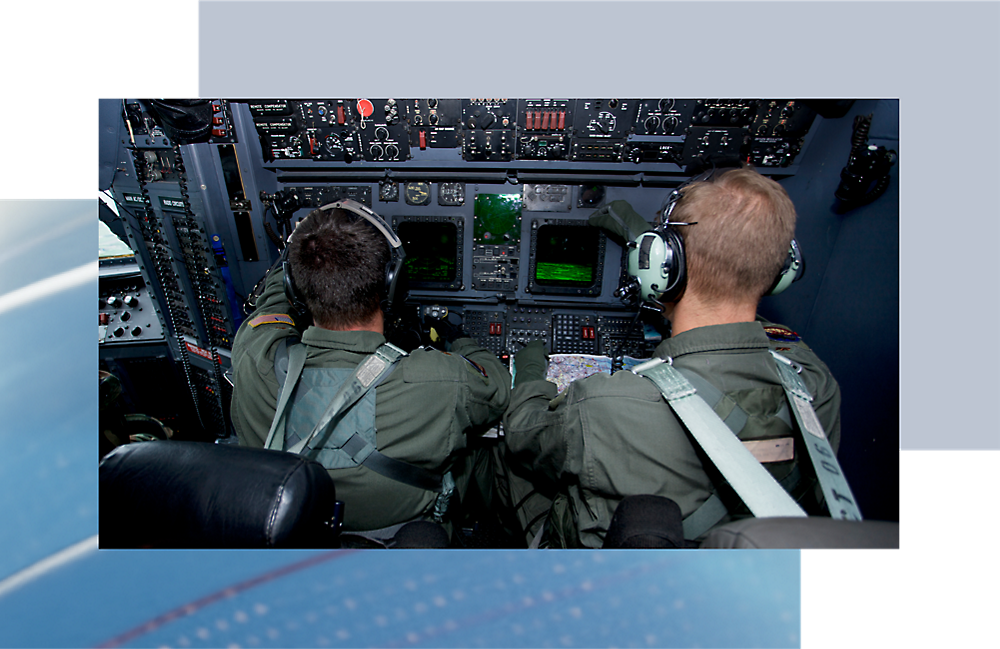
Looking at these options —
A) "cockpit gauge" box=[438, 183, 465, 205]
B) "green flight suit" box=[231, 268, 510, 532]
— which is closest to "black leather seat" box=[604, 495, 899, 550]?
"green flight suit" box=[231, 268, 510, 532]

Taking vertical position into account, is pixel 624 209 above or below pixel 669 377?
above

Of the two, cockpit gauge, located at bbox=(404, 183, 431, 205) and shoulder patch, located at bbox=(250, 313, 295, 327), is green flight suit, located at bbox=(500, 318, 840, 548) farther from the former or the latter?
cockpit gauge, located at bbox=(404, 183, 431, 205)

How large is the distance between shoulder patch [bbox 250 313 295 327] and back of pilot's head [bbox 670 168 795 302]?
125 centimetres

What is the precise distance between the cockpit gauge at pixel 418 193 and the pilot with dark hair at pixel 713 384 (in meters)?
1.22

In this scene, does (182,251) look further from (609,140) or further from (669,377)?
(669,377)

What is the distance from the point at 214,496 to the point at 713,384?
3.56 ft

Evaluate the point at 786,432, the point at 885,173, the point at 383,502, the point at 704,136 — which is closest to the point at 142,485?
the point at 383,502

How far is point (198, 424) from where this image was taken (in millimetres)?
2400

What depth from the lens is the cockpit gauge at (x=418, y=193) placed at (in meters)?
1.94

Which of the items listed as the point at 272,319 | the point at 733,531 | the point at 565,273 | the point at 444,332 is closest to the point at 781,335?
the point at 733,531

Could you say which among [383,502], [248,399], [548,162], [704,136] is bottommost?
[383,502]

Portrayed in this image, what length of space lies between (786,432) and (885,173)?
96 cm

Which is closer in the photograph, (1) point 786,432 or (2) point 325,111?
(1) point 786,432

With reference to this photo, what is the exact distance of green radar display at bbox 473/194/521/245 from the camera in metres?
1.94
